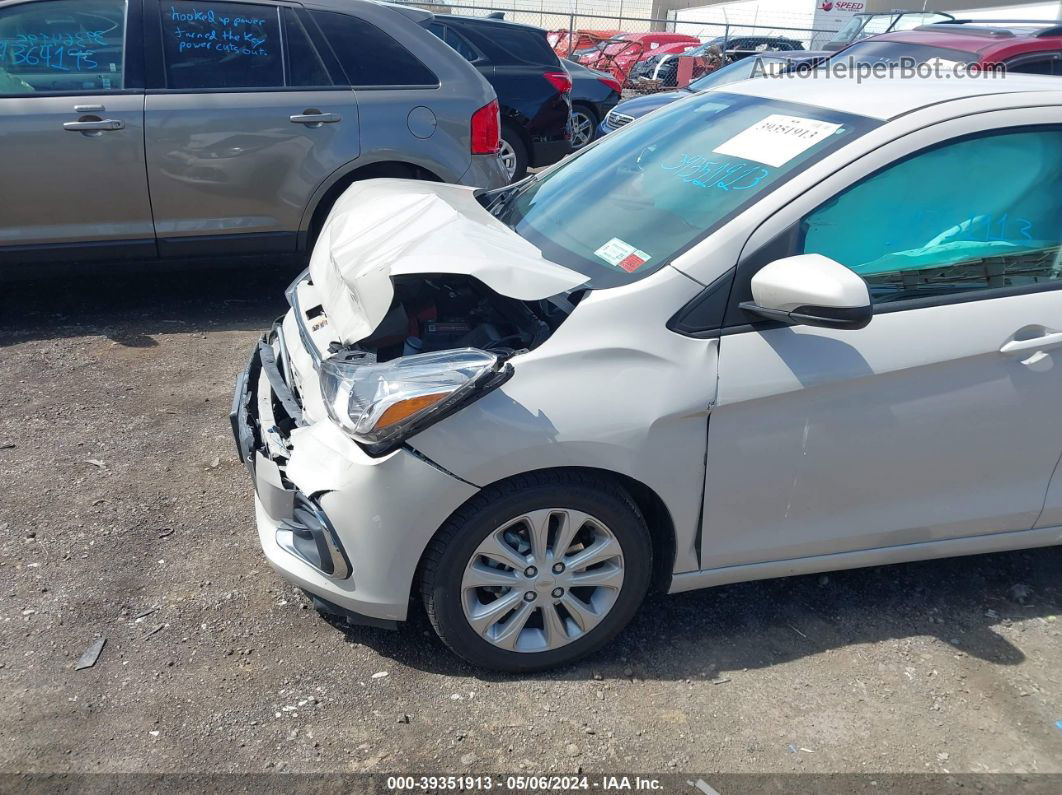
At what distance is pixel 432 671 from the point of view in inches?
109

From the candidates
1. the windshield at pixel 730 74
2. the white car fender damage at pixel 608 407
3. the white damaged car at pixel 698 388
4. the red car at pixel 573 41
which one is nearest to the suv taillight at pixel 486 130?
the white damaged car at pixel 698 388

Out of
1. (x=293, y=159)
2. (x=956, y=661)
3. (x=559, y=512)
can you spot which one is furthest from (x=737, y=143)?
(x=293, y=159)

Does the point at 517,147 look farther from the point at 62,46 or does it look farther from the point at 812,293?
the point at 812,293

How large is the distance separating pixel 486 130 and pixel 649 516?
3700 millimetres

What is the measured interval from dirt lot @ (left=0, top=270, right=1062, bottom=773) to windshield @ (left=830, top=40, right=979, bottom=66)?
204 inches

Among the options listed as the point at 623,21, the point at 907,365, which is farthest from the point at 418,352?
the point at 623,21

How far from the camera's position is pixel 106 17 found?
16.6ft

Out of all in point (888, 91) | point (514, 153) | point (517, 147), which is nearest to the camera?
point (888, 91)

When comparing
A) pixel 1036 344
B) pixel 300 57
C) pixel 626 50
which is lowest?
pixel 626 50

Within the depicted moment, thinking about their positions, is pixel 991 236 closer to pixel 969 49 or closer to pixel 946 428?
pixel 946 428

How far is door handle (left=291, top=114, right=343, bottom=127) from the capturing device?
5.30 m

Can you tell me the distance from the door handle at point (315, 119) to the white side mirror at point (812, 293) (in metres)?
3.61

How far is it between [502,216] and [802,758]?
217 cm

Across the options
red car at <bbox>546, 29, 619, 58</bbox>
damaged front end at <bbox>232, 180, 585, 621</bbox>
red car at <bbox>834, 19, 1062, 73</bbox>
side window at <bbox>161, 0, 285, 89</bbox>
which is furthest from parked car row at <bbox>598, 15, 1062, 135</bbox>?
red car at <bbox>546, 29, 619, 58</bbox>
